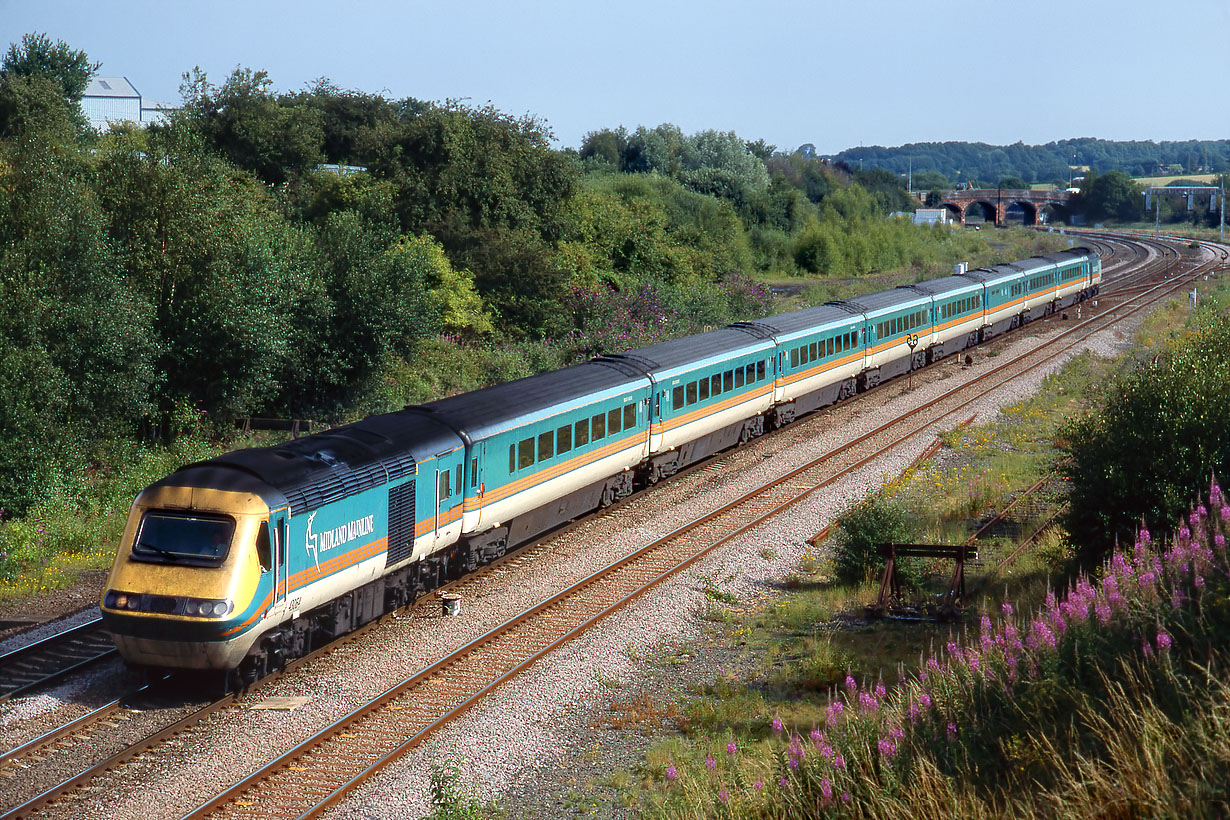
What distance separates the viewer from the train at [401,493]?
44.4 ft

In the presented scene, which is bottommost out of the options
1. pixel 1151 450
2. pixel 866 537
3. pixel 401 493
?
pixel 866 537

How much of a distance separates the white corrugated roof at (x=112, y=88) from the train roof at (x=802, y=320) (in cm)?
8479

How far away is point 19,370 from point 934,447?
68.0 ft

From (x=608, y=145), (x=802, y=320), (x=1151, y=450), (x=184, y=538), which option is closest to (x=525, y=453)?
(x=184, y=538)

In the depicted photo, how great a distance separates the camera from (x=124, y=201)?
27891 millimetres

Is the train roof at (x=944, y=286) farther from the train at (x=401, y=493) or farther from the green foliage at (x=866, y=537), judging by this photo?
the green foliage at (x=866, y=537)

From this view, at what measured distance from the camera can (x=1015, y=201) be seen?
166750 mm

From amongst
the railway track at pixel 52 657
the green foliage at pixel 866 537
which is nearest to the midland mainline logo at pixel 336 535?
the railway track at pixel 52 657

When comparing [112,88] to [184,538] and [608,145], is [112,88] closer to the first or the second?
[608,145]

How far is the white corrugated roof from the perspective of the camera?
329ft

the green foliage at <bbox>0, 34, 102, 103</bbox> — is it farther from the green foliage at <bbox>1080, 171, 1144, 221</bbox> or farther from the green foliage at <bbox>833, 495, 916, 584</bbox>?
the green foliage at <bbox>1080, 171, 1144, 221</bbox>

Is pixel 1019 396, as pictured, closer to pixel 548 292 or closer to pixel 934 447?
pixel 934 447

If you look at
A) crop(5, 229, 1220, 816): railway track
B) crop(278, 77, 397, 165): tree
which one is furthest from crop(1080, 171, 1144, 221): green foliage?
crop(5, 229, 1220, 816): railway track

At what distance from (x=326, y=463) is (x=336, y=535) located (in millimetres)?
1015
